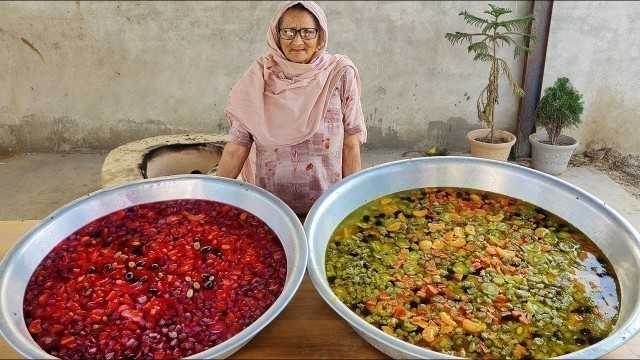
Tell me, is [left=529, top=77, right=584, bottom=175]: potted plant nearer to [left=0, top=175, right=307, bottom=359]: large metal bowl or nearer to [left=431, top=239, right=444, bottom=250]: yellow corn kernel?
[left=431, top=239, right=444, bottom=250]: yellow corn kernel

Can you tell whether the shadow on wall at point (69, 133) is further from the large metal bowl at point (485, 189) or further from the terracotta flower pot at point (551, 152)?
the large metal bowl at point (485, 189)

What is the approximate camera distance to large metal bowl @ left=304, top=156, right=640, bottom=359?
50.4 inches

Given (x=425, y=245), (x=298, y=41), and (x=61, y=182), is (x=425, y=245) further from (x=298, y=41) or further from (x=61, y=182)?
(x=61, y=182)

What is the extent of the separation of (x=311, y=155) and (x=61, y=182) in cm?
Result: 448

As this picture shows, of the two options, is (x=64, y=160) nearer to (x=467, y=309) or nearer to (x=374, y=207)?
(x=374, y=207)

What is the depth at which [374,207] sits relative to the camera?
2.14 metres

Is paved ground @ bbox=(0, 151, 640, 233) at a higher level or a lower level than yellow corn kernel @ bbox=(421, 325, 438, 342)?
lower

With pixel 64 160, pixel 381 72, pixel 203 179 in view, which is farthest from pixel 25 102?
pixel 203 179

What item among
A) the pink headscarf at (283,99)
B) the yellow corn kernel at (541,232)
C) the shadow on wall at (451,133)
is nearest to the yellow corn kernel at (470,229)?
the yellow corn kernel at (541,232)

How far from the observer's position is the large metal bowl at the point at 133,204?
1277mm

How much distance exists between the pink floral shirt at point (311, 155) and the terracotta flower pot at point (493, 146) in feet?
10.5

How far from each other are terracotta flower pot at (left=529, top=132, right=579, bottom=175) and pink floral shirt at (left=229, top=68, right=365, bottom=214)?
3864mm

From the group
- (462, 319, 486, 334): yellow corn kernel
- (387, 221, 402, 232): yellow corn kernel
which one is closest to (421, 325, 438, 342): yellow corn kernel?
(462, 319, 486, 334): yellow corn kernel

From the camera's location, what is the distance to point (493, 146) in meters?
5.34
